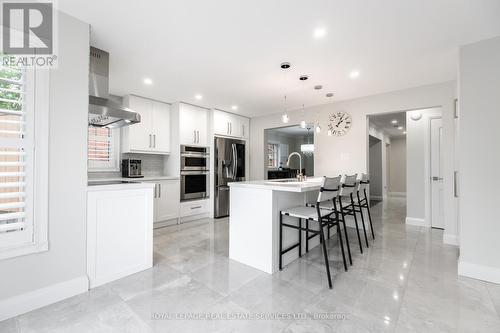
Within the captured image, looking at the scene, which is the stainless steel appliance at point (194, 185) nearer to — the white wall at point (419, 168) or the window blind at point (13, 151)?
the window blind at point (13, 151)

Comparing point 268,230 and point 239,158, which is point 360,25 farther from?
point 239,158

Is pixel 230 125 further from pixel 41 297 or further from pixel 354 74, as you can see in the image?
pixel 41 297

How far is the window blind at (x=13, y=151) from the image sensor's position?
164 centimetres

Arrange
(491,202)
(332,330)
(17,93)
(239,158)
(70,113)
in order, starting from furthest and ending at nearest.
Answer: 1. (239,158)
2. (491,202)
3. (70,113)
4. (17,93)
5. (332,330)

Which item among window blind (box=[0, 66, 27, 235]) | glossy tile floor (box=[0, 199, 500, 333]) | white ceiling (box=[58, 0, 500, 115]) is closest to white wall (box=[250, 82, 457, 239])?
white ceiling (box=[58, 0, 500, 115])

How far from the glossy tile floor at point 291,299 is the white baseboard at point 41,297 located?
63mm

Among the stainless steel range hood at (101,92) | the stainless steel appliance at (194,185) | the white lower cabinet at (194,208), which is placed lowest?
the white lower cabinet at (194,208)

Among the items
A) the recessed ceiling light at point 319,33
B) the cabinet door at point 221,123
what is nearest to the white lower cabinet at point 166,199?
the cabinet door at point 221,123

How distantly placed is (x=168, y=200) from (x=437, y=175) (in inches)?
194

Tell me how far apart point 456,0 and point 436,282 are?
2.42 m

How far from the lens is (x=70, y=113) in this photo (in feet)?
6.41

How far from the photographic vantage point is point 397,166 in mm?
8805

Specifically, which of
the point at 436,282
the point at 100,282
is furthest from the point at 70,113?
the point at 436,282

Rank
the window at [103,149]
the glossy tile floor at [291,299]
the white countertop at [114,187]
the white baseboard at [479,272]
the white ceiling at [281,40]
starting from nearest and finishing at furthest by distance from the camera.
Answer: the glossy tile floor at [291,299], the white ceiling at [281,40], the white countertop at [114,187], the white baseboard at [479,272], the window at [103,149]
